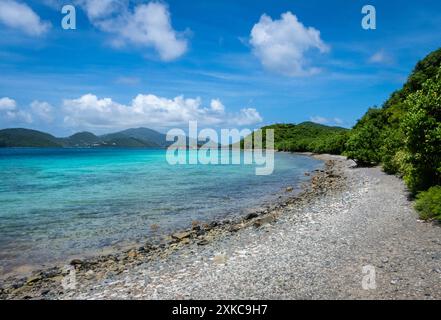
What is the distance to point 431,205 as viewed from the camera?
1623 centimetres

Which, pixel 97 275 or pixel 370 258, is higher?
pixel 370 258

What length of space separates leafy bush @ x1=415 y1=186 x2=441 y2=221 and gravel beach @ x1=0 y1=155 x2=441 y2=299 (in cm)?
55

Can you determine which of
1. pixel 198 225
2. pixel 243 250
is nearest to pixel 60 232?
pixel 198 225

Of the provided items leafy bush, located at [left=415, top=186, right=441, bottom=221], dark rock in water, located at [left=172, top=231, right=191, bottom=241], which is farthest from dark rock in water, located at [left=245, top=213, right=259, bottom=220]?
leafy bush, located at [left=415, top=186, right=441, bottom=221]

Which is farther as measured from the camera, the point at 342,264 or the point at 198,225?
the point at 198,225

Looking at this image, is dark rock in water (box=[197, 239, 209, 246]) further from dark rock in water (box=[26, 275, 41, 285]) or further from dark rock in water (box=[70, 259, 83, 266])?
dark rock in water (box=[26, 275, 41, 285])

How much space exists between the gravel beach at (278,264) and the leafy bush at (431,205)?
551 millimetres

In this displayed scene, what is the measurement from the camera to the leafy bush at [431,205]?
51.0 ft

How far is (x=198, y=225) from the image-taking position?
838 inches

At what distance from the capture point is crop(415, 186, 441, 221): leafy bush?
51.0 feet

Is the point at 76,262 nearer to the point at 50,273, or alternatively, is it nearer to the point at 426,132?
the point at 50,273

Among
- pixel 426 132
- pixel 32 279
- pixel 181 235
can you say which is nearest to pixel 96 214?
pixel 181 235
